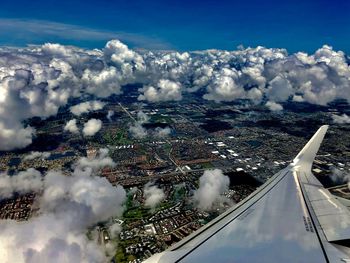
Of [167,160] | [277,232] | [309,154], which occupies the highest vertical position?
[309,154]

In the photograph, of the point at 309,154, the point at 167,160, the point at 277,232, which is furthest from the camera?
the point at 167,160

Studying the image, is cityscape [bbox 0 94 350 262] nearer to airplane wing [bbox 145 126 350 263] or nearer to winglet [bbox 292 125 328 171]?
winglet [bbox 292 125 328 171]

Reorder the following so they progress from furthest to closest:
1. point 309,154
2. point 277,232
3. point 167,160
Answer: point 167,160
point 309,154
point 277,232

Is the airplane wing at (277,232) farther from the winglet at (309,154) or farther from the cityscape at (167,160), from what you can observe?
the cityscape at (167,160)

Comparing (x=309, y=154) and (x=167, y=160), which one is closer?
(x=309, y=154)

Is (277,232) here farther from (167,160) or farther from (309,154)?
(167,160)

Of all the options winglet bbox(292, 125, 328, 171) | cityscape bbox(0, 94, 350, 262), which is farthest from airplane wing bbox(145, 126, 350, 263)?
cityscape bbox(0, 94, 350, 262)

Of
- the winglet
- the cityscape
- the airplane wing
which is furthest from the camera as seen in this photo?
the cityscape

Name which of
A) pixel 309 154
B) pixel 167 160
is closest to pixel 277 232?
pixel 309 154

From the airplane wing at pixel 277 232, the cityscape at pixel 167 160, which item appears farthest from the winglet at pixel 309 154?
the cityscape at pixel 167 160

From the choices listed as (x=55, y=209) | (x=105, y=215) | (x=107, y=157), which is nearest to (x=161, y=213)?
(x=105, y=215)
